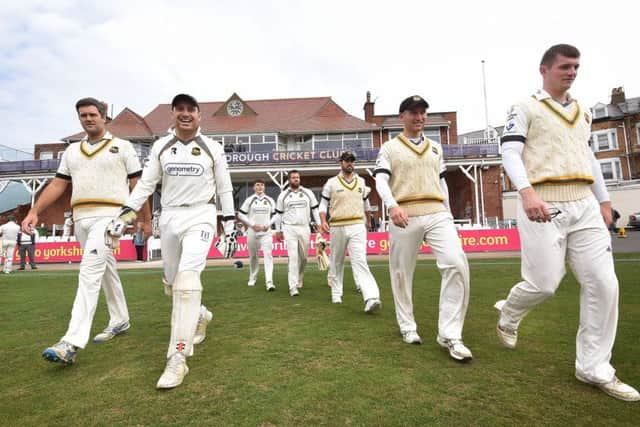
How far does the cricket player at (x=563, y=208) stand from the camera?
270cm

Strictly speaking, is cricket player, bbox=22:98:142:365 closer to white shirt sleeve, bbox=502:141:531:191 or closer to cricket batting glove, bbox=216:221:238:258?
cricket batting glove, bbox=216:221:238:258

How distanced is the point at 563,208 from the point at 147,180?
3.48 meters

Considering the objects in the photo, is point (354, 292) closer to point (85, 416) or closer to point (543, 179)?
point (543, 179)

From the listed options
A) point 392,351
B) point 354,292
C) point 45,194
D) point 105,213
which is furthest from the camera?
point 354,292

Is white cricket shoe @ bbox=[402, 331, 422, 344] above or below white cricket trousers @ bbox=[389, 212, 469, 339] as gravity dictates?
below

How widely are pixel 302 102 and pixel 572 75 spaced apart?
120 ft

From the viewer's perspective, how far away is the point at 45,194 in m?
4.16

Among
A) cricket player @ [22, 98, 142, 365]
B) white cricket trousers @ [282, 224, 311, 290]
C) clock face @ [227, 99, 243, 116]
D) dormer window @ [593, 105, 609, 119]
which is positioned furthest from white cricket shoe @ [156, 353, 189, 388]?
dormer window @ [593, 105, 609, 119]

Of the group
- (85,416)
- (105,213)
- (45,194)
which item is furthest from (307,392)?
(45,194)

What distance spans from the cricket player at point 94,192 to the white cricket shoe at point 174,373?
44.8 inches

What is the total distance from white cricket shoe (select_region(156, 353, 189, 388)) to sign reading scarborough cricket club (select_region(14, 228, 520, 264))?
14007mm

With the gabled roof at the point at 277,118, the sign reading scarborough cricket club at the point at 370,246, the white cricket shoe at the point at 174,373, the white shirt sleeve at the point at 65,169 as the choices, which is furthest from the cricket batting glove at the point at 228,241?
the gabled roof at the point at 277,118

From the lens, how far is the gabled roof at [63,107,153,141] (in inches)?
1257

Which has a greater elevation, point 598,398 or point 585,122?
point 585,122
